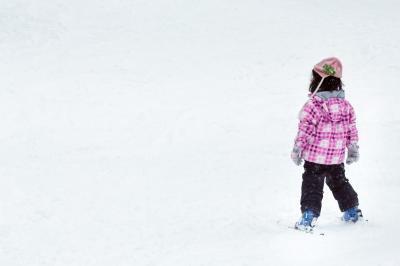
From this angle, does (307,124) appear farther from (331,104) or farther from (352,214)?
(352,214)

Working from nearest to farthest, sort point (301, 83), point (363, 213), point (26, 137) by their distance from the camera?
1. point (363, 213)
2. point (26, 137)
3. point (301, 83)

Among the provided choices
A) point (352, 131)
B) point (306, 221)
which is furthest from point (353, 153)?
point (306, 221)

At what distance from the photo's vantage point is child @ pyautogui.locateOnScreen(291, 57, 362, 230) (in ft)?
16.4

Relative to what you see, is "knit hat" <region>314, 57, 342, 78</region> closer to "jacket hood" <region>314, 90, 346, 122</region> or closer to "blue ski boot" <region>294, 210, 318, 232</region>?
"jacket hood" <region>314, 90, 346, 122</region>

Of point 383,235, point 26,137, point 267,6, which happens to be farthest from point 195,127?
point 267,6

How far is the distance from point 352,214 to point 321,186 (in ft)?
1.21

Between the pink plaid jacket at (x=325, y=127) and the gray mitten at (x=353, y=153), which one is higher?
the pink plaid jacket at (x=325, y=127)

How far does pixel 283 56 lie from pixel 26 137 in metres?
5.72

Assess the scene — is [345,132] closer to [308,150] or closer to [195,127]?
[308,150]

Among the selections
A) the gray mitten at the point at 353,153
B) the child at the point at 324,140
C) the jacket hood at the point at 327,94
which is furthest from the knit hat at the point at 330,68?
the gray mitten at the point at 353,153

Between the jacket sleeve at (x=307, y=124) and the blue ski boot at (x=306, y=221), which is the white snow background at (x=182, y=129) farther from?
the jacket sleeve at (x=307, y=124)

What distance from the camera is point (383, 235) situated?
15.7ft

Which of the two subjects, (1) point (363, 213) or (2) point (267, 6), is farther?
(2) point (267, 6)

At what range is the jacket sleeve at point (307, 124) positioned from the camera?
4.97m
